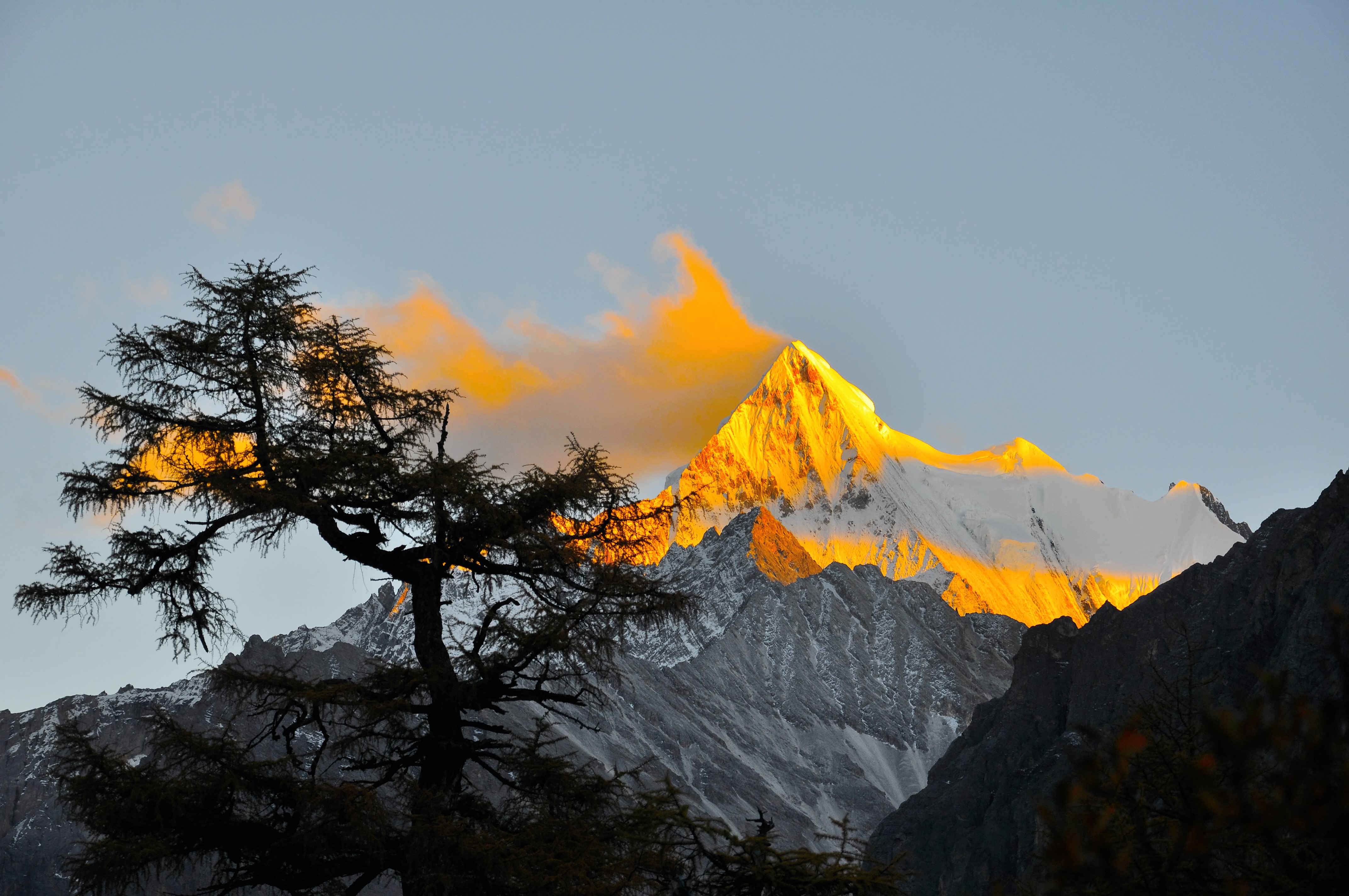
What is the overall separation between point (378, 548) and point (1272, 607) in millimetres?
111463

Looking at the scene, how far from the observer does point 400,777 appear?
10.1 meters

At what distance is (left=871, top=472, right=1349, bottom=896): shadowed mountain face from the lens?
329ft

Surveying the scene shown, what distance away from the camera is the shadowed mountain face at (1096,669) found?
100375mm

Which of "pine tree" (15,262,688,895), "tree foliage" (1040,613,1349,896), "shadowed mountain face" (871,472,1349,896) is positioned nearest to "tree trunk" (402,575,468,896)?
"pine tree" (15,262,688,895)

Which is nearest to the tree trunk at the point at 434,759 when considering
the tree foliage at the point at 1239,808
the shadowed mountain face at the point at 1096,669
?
the tree foliage at the point at 1239,808

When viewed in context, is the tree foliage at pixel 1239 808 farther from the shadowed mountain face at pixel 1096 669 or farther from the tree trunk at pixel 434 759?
the shadowed mountain face at pixel 1096 669

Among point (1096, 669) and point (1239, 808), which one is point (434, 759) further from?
point (1096, 669)

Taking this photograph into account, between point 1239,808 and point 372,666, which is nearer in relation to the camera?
point 1239,808

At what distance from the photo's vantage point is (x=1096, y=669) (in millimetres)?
135250

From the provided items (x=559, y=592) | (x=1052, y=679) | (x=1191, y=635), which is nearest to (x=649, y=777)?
(x=1052, y=679)

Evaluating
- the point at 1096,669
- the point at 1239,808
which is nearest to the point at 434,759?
the point at 1239,808

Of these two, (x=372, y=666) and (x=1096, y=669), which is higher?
(x=1096, y=669)

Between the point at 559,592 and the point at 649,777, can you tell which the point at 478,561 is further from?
the point at 649,777

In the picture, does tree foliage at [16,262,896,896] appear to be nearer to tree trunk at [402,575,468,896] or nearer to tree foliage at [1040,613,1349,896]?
tree trunk at [402,575,468,896]
